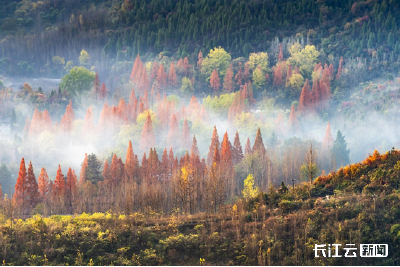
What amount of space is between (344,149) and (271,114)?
43.1 meters

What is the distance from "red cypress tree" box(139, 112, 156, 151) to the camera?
6594 inches

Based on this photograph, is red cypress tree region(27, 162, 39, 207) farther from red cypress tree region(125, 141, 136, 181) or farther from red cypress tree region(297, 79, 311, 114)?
red cypress tree region(297, 79, 311, 114)

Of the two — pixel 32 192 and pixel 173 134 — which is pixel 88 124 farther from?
pixel 32 192

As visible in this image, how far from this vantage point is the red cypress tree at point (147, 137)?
168 meters

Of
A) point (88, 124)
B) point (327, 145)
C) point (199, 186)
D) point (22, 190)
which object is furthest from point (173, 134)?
point (199, 186)

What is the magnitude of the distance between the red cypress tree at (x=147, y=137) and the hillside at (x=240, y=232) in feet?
245

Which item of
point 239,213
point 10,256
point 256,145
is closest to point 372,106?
point 256,145

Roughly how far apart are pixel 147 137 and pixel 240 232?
85997mm

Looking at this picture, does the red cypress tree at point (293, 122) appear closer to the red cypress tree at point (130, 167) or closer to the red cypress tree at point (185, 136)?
the red cypress tree at point (185, 136)

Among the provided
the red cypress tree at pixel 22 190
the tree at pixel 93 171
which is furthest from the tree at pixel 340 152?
the red cypress tree at pixel 22 190

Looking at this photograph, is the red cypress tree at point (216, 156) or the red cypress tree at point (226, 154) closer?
the red cypress tree at point (226, 154)

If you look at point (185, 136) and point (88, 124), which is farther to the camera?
point (88, 124)

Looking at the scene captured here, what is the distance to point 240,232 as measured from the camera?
277 ft

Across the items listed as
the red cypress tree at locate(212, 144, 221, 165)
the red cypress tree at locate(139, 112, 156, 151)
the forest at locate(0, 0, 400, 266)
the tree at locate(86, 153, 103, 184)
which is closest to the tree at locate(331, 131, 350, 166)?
the forest at locate(0, 0, 400, 266)
